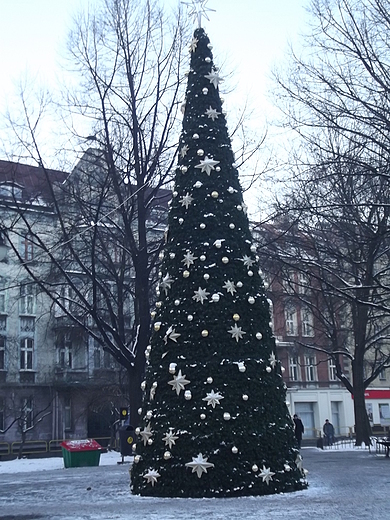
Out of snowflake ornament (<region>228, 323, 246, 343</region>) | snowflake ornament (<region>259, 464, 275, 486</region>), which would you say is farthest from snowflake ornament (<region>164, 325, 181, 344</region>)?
snowflake ornament (<region>259, 464, 275, 486</region>)

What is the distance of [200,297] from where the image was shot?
10.7 meters

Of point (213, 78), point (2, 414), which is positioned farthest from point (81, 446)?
point (2, 414)

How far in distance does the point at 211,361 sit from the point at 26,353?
36673 millimetres

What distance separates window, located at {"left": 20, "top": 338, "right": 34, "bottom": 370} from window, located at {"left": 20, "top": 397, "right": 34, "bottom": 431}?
2.39 meters

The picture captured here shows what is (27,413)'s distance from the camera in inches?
1629

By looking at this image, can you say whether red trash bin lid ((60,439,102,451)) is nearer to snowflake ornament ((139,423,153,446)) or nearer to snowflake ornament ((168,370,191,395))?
snowflake ornament ((139,423,153,446))

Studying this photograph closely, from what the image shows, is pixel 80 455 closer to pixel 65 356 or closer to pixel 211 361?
pixel 211 361

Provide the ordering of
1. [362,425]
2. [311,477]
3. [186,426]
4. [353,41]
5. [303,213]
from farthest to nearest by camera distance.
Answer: [362,425], [303,213], [353,41], [311,477], [186,426]

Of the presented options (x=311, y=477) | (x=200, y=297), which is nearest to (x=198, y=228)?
(x=200, y=297)

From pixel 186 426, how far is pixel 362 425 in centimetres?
2015

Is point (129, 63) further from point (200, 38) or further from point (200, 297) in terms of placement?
point (200, 297)

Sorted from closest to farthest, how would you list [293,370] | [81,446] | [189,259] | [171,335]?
[171,335] < [189,259] < [81,446] < [293,370]

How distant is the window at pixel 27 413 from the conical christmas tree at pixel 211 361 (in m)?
30.0

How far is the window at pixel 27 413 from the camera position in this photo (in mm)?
39597
